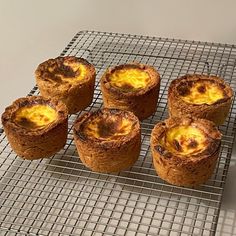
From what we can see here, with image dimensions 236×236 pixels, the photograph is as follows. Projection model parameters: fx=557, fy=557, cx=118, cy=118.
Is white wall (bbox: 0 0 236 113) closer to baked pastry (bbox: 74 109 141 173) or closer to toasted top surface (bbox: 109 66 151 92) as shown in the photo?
toasted top surface (bbox: 109 66 151 92)

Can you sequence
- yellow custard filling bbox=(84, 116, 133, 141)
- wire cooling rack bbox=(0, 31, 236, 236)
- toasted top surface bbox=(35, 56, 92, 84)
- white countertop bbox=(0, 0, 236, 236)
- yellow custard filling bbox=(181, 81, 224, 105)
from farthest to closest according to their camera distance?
white countertop bbox=(0, 0, 236, 236) → toasted top surface bbox=(35, 56, 92, 84) → yellow custard filling bbox=(181, 81, 224, 105) → yellow custard filling bbox=(84, 116, 133, 141) → wire cooling rack bbox=(0, 31, 236, 236)

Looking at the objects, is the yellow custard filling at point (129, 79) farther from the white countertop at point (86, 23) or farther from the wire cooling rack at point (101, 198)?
the white countertop at point (86, 23)

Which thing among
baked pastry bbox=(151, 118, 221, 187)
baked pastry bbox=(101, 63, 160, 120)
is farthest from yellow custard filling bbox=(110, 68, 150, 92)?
baked pastry bbox=(151, 118, 221, 187)

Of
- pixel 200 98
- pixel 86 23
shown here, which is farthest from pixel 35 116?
pixel 86 23

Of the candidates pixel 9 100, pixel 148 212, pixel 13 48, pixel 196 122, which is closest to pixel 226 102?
pixel 196 122

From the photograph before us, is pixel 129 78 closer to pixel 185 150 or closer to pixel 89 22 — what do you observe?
pixel 185 150
